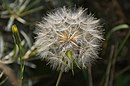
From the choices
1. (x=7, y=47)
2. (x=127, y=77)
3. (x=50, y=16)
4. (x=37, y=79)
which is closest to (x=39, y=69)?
(x=37, y=79)

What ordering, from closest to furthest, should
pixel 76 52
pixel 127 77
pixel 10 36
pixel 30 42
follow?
pixel 76 52 → pixel 30 42 → pixel 10 36 → pixel 127 77

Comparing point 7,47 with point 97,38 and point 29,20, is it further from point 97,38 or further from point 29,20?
point 97,38

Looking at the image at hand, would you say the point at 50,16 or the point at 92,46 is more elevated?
the point at 50,16

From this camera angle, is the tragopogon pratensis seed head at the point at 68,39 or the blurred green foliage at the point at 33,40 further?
the blurred green foliage at the point at 33,40

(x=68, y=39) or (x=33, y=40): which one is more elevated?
(x=33, y=40)

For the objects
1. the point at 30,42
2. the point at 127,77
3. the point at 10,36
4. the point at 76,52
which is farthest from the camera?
the point at 127,77

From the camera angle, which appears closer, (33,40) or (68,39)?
(68,39)

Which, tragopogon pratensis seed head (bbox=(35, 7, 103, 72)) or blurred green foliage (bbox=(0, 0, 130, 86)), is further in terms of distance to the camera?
blurred green foliage (bbox=(0, 0, 130, 86))

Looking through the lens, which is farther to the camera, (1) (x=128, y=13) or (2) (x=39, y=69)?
(1) (x=128, y=13)
